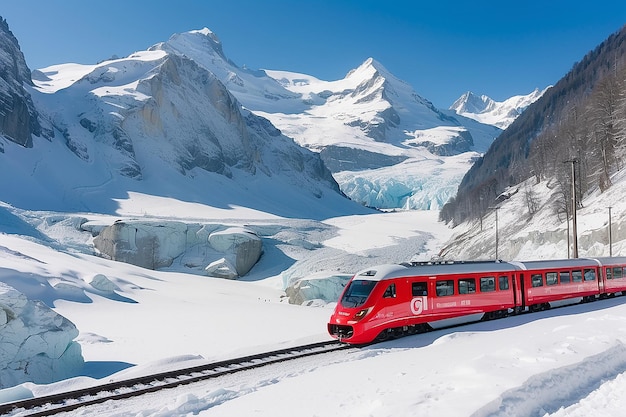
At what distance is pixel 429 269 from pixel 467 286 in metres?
2.23

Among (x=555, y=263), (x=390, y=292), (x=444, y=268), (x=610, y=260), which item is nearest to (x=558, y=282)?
(x=555, y=263)

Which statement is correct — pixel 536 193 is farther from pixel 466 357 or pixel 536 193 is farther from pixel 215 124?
pixel 215 124

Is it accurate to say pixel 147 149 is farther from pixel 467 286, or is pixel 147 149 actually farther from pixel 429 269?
pixel 429 269

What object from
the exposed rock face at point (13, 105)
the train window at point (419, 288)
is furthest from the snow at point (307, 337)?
the exposed rock face at point (13, 105)

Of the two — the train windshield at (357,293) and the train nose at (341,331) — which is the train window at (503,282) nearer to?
the train windshield at (357,293)

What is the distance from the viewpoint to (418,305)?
664 inches

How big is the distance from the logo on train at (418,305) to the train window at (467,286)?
207cm

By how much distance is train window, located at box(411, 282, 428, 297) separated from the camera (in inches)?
657

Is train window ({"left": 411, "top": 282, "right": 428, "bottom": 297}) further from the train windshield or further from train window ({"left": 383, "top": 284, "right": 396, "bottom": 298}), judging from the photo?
the train windshield

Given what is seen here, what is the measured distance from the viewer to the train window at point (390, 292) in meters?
15.8

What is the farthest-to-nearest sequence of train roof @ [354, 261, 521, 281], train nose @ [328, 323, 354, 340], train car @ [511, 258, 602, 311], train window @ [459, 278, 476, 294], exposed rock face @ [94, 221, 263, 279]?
1. exposed rock face @ [94, 221, 263, 279]
2. train car @ [511, 258, 602, 311]
3. train window @ [459, 278, 476, 294]
4. train roof @ [354, 261, 521, 281]
5. train nose @ [328, 323, 354, 340]

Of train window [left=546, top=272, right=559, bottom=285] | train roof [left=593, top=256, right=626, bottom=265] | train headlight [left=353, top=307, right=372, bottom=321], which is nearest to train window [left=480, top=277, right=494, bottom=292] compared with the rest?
train window [left=546, top=272, right=559, bottom=285]

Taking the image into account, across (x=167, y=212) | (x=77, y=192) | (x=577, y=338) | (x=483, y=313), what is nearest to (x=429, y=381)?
(x=577, y=338)

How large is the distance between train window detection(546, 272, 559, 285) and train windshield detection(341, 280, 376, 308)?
11.5 meters
